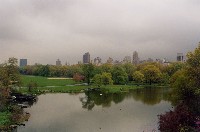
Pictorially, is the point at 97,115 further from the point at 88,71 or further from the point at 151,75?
the point at 151,75

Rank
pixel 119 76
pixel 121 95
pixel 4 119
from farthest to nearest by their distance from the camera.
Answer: pixel 119 76
pixel 121 95
pixel 4 119

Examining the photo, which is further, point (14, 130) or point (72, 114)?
point (72, 114)

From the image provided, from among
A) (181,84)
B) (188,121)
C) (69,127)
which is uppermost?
(181,84)

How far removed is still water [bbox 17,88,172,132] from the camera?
145ft

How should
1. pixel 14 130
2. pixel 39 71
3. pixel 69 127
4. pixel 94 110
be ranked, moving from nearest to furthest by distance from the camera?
1. pixel 14 130
2. pixel 69 127
3. pixel 94 110
4. pixel 39 71

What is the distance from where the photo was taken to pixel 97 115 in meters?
54.8

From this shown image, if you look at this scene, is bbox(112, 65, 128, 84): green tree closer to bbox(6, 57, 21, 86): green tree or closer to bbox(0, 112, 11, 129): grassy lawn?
bbox(6, 57, 21, 86): green tree

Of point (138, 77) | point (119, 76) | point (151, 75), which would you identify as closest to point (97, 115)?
point (119, 76)

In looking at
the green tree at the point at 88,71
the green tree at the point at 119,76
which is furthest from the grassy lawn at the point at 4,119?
the green tree at the point at 119,76

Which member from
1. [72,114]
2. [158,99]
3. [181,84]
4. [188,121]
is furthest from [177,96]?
[158,99]

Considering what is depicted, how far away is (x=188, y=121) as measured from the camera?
28578 millimetres

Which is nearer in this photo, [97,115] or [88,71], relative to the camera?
[97,115]

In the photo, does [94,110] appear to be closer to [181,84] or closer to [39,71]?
[181,84]

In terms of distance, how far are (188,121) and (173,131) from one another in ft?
4.94
